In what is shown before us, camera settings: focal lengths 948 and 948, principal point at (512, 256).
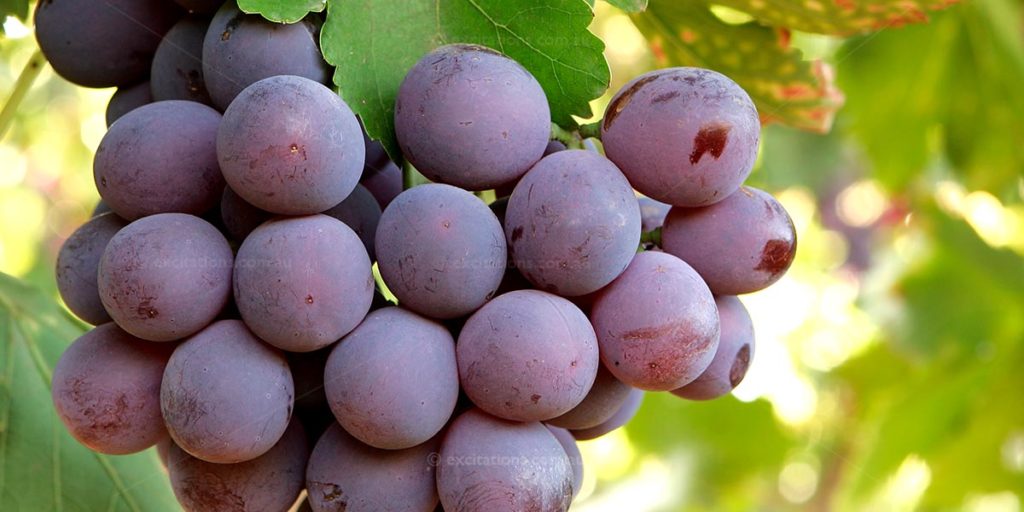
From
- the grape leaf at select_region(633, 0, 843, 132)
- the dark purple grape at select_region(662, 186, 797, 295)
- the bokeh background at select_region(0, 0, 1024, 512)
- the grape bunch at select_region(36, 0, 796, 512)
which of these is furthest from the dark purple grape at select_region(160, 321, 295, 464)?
the bokeh background at select_region(0, 0, 1024, 512)

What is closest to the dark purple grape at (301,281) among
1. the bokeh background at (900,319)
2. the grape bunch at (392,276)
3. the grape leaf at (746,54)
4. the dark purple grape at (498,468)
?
the grape bunch at (392,276)

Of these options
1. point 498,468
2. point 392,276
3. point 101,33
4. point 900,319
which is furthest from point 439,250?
point 900,319

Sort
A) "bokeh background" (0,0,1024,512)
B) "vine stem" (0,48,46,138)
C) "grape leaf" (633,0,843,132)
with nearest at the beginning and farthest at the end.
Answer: "vine stem" (0,48,46,138)
"grape leaf" (633,0,843,132)
"bokeh background" (0,0,1024,512)

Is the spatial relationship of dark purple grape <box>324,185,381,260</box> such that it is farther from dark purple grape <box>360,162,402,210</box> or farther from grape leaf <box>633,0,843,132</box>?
grape leaf <box>633,0,843,132</box>

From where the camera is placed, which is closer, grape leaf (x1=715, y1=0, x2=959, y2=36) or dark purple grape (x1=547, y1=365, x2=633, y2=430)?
dark purple grape (x1=547, y1=365, x2=633, y2=430)

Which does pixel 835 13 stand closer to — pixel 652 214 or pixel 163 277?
pixel 652 214

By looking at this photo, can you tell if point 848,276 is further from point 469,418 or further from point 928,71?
point 469,418
